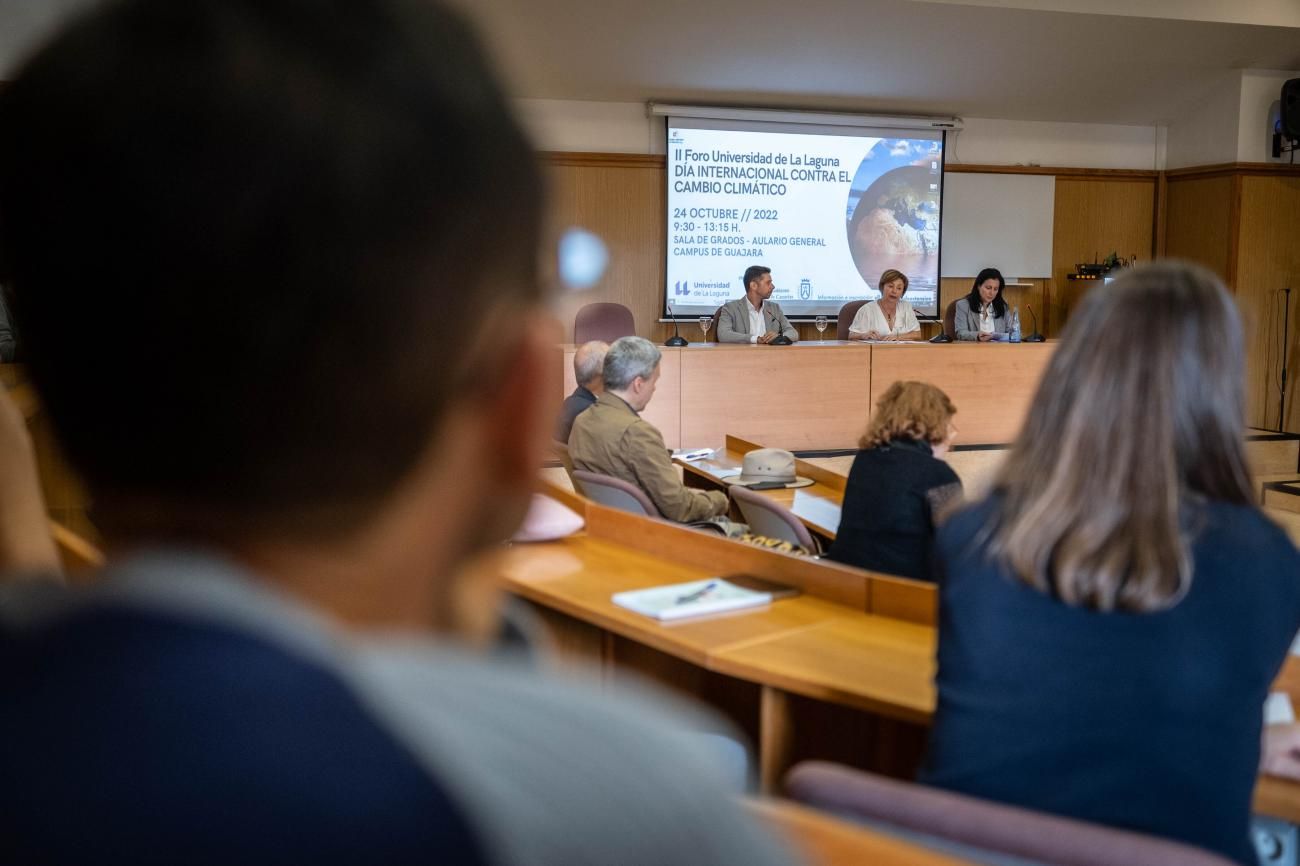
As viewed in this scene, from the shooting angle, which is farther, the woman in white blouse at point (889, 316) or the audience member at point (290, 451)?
the woman in white blouse at point (889, 316)

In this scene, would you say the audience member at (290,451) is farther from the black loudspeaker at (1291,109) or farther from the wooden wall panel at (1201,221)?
the black loudspeaker at (1291,109)

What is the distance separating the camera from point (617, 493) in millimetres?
3516

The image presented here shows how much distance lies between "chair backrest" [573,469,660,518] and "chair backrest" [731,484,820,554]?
0.30 m

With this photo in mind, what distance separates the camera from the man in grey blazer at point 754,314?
779 centimetres

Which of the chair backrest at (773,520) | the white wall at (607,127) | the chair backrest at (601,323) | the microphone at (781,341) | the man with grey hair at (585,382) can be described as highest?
the white wall at (607,127)

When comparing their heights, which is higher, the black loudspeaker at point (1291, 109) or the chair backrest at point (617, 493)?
the black loudspeaker at point (1291, 109)

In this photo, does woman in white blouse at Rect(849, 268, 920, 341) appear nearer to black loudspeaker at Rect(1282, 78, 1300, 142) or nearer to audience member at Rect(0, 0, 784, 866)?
black loudspeaker at Rect(1282, 78, 1300, 142)

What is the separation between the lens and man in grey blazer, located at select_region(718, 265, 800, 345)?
7789 mm

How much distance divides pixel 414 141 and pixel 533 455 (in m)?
0.11

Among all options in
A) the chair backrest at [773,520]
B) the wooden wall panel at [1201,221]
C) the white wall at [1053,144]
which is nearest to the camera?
the chair backrest at [773,520]

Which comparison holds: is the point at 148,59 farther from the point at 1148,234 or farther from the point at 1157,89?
the point at 1148,234

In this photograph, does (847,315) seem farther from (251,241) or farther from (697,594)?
(251,241)

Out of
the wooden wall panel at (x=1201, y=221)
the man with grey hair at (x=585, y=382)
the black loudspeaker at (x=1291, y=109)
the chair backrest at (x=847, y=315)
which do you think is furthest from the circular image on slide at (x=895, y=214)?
the man with grey hair at (x=585, y=382)

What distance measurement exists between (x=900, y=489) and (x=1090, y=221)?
8981 mm
